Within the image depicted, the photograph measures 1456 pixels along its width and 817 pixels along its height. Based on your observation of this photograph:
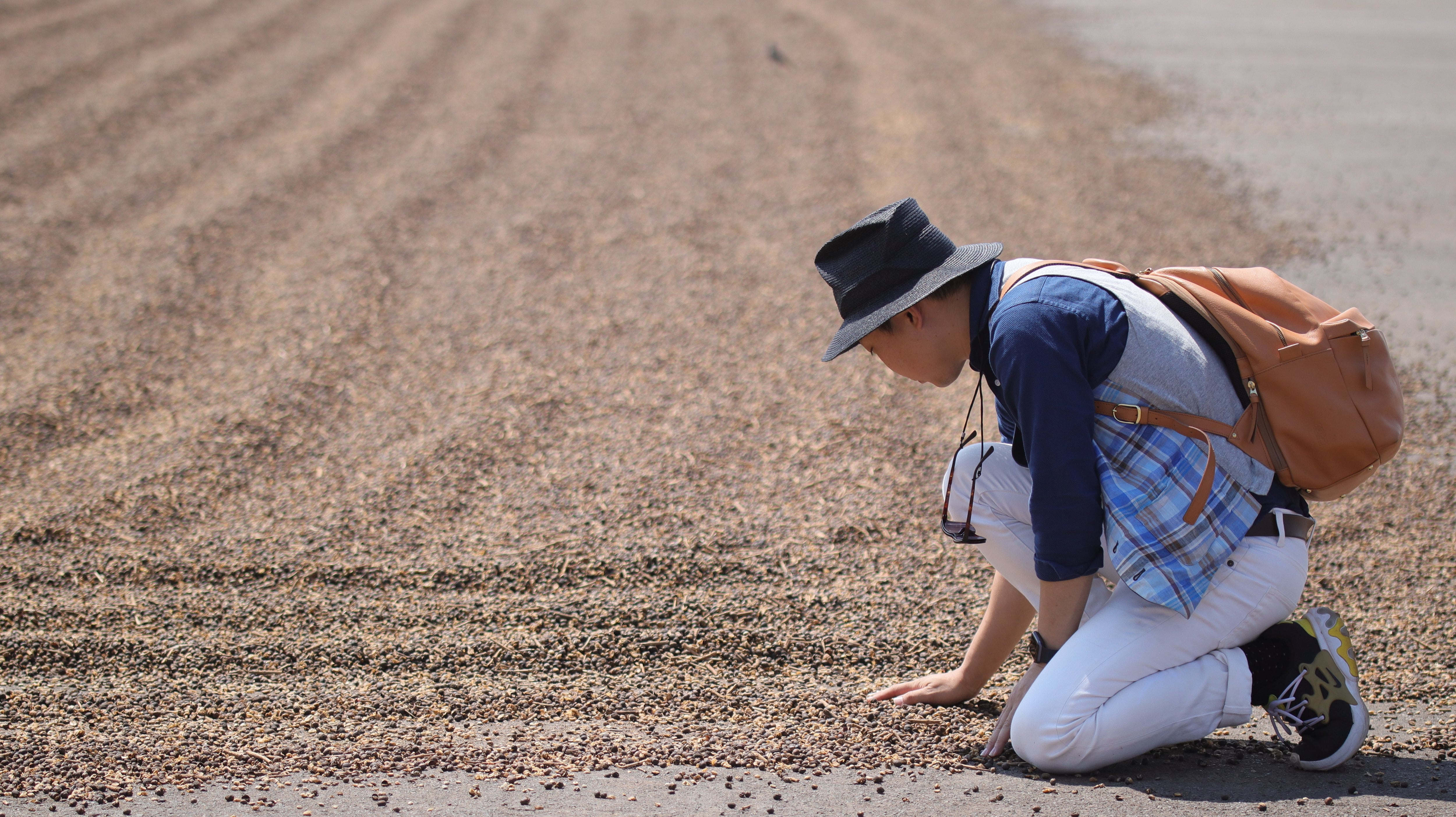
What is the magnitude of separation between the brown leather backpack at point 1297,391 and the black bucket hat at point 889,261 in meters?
0.14

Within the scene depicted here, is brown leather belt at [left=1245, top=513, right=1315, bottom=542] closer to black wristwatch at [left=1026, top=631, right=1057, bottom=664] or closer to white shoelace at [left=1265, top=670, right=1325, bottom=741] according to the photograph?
white shoelace at [left=1265, top=670, right=1325, bottom=741]

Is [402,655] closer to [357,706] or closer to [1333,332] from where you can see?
[357,706]

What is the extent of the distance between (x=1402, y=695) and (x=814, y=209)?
437cm

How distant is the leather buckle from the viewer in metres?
2.04

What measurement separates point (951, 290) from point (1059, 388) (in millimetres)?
308

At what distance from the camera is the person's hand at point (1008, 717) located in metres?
2.21

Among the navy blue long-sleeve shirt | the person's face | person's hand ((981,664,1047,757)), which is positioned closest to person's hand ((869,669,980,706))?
person's hand ((981,664,1047,757))

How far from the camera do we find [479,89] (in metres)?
8.53

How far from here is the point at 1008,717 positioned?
226 centimetres

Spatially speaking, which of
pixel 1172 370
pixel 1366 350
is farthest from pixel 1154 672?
pixel 1366 350

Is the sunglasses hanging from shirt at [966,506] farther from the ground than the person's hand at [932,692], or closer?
farther from the ground

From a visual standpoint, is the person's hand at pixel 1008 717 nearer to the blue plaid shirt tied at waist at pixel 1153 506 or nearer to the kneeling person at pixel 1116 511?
the kneeling person at pixel 1116 511

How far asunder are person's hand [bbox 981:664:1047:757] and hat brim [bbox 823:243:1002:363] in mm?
771

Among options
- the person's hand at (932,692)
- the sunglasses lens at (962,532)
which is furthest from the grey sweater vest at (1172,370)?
the person's hand at (932,692)
